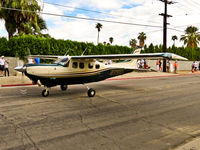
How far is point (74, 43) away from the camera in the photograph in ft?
83.4

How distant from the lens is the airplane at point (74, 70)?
8.87 m

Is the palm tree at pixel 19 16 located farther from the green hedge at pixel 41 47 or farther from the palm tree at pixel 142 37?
the palm tree at pixel 142 37

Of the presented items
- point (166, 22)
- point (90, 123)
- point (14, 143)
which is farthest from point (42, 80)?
point (166, 22)

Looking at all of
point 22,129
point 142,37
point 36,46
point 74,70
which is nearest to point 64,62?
point 74,70

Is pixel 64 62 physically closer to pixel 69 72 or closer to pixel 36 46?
pixel 69 72

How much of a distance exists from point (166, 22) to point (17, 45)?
25.4 m

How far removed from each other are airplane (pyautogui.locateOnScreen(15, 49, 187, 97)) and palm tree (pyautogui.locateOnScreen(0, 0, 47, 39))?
19295 mm

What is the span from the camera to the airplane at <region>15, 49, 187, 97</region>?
29.1 ft

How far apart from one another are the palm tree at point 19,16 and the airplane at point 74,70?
1930 centimetres

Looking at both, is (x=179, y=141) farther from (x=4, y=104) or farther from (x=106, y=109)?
(x=4, y=104)

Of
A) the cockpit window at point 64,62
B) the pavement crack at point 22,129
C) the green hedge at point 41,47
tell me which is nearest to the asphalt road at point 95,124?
the pavement crack at point 22,129

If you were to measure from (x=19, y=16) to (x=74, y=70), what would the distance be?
823 inches

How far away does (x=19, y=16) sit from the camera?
26.3 metres

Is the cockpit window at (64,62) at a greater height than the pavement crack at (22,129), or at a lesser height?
greater
